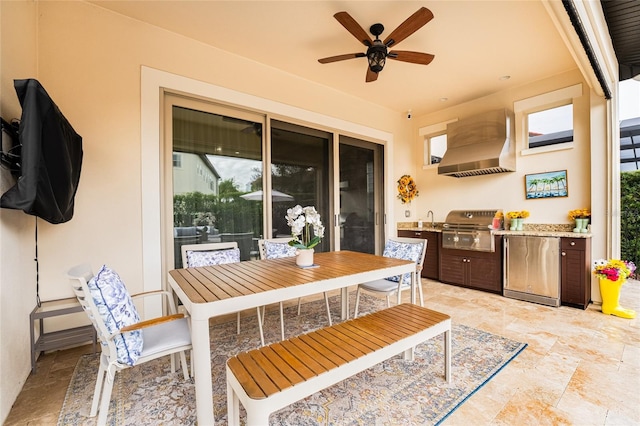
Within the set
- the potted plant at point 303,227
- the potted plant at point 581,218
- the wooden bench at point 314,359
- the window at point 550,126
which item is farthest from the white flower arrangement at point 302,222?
the window at point 550,126

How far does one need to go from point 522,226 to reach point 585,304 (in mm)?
1193

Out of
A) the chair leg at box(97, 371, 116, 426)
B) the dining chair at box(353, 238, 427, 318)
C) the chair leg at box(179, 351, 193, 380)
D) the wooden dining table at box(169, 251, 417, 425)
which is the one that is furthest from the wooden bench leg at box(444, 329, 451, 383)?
the chair leg at box(97, 371, 116, 426)

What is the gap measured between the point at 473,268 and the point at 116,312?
4.38 metres

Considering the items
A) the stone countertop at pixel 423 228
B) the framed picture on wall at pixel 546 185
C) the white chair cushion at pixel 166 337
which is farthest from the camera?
the stone countertop at pixel 423 228

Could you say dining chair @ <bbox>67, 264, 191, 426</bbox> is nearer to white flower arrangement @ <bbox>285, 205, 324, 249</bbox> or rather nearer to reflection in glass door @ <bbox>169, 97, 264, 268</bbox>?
white flower arrangement @ <bbox>285, 205, 324, 249</bbox>

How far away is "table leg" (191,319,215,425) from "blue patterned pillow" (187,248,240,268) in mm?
1239

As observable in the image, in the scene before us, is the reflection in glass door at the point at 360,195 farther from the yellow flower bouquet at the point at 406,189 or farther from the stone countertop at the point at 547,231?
the stone countertop at the point at 547,231

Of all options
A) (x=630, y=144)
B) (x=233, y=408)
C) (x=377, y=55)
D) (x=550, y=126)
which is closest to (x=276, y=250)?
(x=233, y=408)

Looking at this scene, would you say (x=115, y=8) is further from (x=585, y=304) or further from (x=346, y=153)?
(x=585, y=304)

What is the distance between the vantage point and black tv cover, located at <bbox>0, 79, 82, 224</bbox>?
167 centimetres

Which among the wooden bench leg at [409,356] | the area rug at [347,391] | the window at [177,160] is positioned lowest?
the area rug at [347,391]

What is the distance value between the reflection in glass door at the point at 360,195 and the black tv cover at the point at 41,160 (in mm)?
3399

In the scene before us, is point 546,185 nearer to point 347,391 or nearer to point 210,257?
point 347,391

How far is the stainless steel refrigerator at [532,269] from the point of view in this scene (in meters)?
3.45
